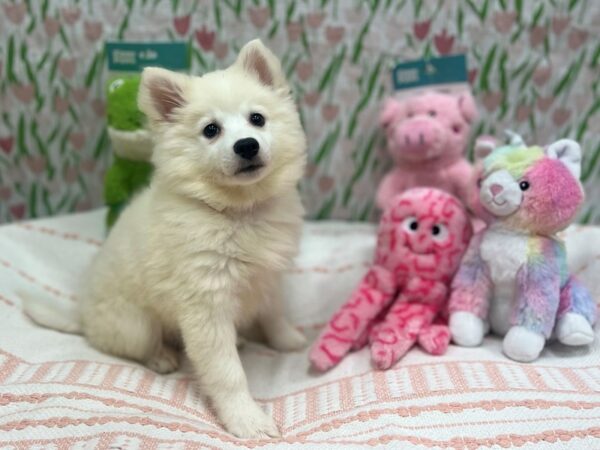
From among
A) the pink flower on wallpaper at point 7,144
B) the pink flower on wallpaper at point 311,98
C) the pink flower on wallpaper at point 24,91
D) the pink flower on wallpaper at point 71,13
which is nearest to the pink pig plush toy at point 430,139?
the pink flower on wallpaper at point 311,98

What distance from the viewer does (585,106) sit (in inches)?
85.4

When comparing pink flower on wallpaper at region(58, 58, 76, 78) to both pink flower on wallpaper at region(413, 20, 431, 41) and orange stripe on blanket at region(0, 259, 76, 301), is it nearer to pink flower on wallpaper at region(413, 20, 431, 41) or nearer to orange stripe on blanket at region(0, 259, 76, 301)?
orange stripe on blanket at region(0, 259, 76, 301)

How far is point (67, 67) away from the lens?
228 centimetres

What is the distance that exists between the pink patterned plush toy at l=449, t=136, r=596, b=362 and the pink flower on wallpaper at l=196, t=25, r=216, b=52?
1.23 meters

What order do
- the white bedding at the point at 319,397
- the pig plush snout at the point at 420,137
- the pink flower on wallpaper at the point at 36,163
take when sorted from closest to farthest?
the white bedding at the point at 319,397
the pig plush snout at the point at 420,137
the pink flower on wallpaper at the point at 36,163

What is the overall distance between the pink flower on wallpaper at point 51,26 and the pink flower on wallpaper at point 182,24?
48 cm

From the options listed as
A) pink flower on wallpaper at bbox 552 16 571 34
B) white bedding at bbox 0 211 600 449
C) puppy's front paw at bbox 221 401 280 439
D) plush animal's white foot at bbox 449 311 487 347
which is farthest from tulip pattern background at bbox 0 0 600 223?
puppy's front paw at bbox 221 401 280 439

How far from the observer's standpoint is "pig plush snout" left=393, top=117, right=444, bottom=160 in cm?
193

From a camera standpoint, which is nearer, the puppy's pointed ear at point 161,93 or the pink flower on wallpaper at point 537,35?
the puppy's pointed ear at point 161,93

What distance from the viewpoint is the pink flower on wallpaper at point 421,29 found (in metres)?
2.17

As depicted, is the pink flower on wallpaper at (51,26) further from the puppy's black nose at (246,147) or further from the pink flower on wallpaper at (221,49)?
the puppy's black nose at (246,147)

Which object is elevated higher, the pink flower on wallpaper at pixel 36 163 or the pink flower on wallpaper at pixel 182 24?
the pink flower on wallpaper at pixel 182 24

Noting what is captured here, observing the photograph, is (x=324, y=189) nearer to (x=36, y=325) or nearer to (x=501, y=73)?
(x=501, y=73)

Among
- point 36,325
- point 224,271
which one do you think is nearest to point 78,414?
point 224,271
